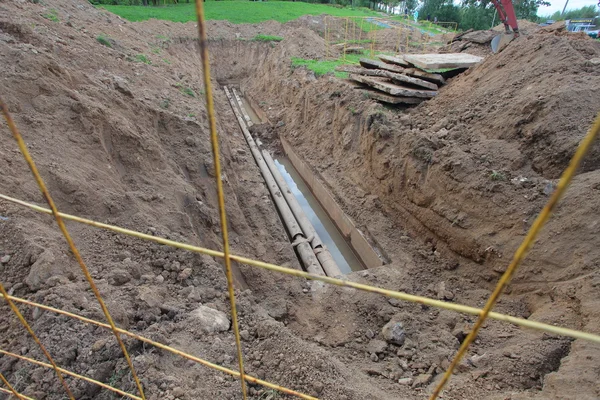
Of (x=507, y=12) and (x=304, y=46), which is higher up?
(x=507, y=12)

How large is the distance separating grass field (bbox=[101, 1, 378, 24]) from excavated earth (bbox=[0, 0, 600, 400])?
13.5 m

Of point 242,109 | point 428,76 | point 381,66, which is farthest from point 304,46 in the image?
point 428,76

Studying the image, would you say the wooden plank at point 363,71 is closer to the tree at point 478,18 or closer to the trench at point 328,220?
the trench at point 328,220

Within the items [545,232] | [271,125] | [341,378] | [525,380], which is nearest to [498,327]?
[525,380]

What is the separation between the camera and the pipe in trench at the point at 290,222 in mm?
6923

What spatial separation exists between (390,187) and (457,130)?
1.90 meters

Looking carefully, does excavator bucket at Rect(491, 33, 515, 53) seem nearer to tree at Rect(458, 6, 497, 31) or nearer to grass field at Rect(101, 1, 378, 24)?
grass field at Rect(101, 1, 378, 24)

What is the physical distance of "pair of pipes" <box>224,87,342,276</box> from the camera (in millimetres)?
6941

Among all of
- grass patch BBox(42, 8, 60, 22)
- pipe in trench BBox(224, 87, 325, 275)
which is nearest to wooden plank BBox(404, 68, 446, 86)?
pipe in trench BBox(224, 87, 325, 275)

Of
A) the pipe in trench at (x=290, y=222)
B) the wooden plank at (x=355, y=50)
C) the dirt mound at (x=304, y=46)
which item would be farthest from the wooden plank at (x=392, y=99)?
the wooden plank at (x=355, y=50)

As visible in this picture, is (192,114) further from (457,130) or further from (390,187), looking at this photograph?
(457,130)

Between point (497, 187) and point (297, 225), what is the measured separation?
4.23 metres

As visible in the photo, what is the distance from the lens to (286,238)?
7.53 m

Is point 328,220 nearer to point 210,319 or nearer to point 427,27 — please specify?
point 210,319
